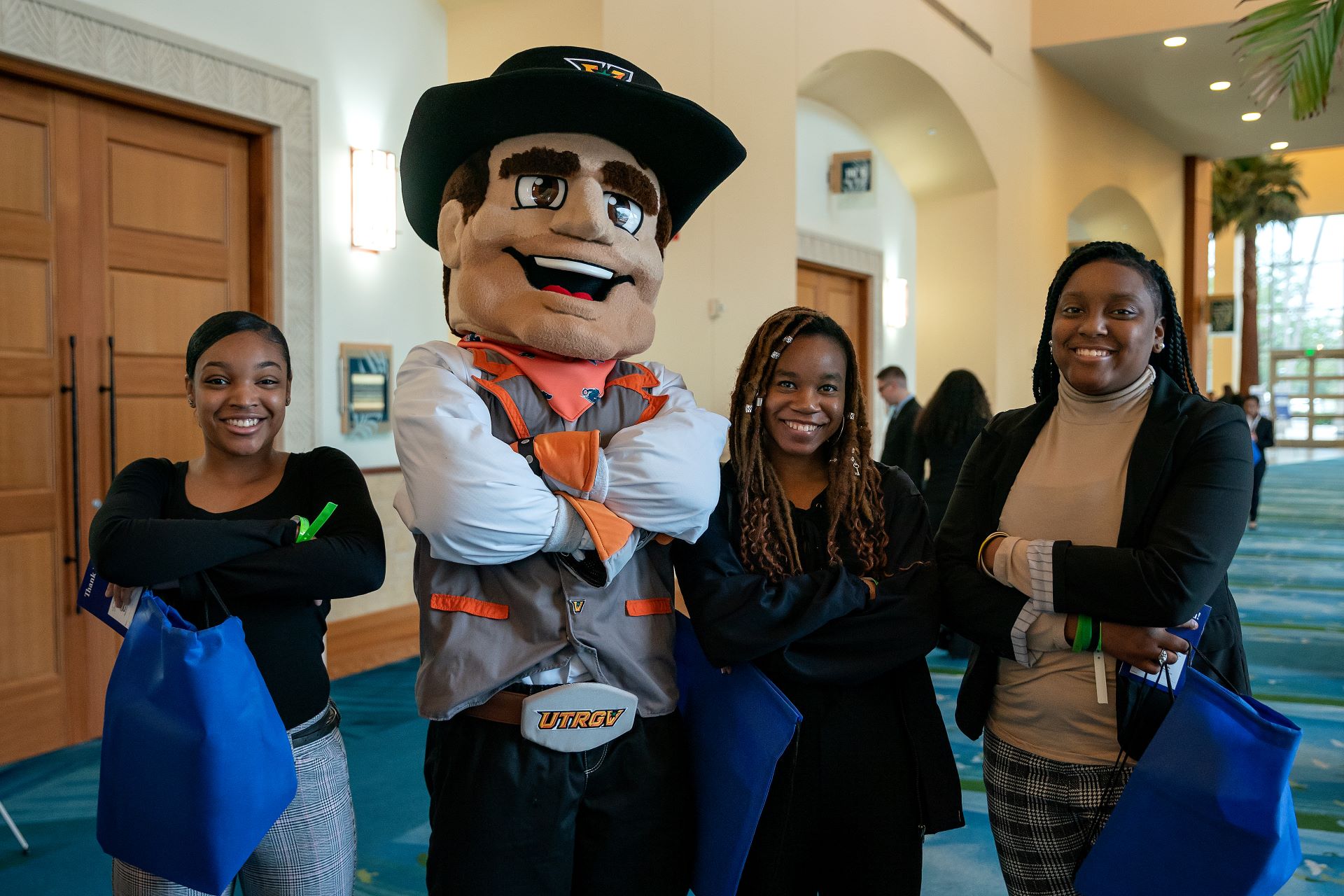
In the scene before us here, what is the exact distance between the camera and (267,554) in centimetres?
160

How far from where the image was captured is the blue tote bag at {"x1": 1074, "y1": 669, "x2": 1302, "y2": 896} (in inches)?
53.4

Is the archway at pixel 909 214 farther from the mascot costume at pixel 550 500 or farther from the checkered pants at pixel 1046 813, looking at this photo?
the checkered pants at pixel 1046 813

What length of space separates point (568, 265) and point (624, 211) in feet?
0.56

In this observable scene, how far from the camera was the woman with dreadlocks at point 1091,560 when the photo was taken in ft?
5.07

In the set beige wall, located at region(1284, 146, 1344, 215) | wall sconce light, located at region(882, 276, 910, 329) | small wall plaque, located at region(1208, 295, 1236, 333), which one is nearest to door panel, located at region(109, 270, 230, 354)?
wall sconce light, located at region(882, 276, 910, 329)

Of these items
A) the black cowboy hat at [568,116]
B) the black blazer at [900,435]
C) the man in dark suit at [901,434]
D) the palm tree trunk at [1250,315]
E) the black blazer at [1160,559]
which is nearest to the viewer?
the black blazer at [1160,559]

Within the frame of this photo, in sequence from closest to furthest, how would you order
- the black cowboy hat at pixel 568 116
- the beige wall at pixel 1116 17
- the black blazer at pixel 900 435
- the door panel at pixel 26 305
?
the black cowboy hat at pixel 568 116 → the door panel at pixel 26 305 → the black blazer at pixel 900 435 → the beige wall at pixel 1116 17

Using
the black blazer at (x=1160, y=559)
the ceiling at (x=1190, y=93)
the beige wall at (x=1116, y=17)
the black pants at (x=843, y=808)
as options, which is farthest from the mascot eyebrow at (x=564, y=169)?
the beige wall at (x=1116, y=17)

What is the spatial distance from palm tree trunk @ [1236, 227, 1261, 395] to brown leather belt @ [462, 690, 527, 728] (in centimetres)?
2362

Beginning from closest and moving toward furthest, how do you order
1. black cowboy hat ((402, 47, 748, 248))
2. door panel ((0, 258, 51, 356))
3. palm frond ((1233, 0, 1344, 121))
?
black cowboy hat ((402, 47, 748, 248)), door panel ((0, 258, 51, 356)), palm frond ((1233, 0, 1344, 121))

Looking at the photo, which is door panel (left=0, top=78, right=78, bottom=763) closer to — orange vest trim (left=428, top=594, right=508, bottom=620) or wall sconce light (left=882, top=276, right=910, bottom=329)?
orange vest trim (left=428, top=594, right=508, bottom=620)

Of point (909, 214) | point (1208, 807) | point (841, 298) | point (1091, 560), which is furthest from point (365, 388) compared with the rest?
point (909, 214)

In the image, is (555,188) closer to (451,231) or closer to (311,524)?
(451,231)

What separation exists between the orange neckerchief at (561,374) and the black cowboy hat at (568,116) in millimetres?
384
